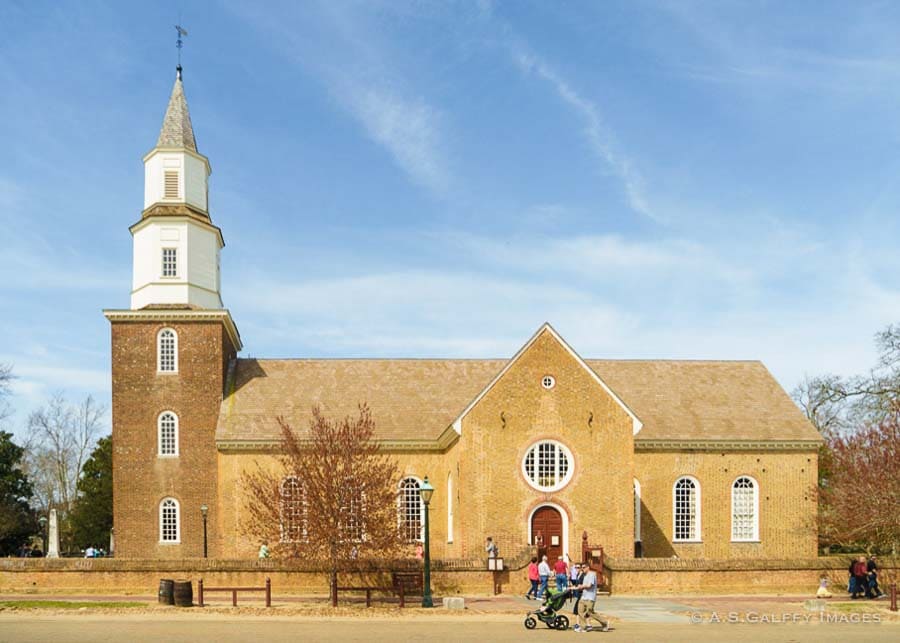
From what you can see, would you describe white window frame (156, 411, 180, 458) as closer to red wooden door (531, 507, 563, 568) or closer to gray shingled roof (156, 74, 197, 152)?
gray shingled roof (156, 74, 197, 152)

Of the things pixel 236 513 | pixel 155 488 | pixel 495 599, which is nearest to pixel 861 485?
pixel 495 599

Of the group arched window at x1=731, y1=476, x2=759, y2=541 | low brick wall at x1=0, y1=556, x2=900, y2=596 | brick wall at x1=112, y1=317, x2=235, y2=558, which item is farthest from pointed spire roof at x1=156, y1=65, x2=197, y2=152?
arched window at x1=731, y1=476, x2=759, y2=541

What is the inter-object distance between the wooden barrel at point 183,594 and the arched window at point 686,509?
21.1m

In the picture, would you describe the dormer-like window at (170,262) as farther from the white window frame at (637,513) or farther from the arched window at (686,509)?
the arched window at (686,509)

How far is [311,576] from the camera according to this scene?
31.6 m

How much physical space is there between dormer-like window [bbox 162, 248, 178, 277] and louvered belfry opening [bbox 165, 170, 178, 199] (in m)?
2.32

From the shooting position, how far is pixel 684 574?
31922 mm

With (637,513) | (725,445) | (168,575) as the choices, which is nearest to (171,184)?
(168,575)

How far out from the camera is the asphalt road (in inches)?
866

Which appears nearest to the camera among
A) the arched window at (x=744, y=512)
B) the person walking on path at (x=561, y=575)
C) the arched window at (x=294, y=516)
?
the arched window at (x=294, y=516)

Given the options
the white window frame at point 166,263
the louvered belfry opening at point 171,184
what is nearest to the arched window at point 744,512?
the white window frame at point 166,263

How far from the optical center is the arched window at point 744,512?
40688 mm

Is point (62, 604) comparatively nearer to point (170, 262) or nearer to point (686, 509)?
point (170, 262)

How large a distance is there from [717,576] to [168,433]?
22.9 meters
